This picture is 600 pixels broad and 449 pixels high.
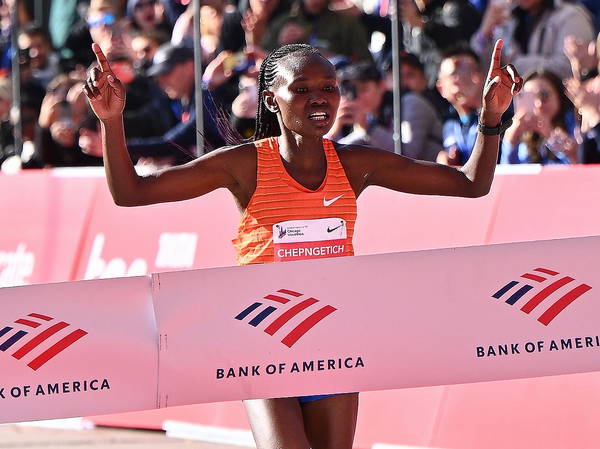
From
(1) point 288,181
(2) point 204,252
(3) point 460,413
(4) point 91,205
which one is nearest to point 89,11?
(4) point 91,205

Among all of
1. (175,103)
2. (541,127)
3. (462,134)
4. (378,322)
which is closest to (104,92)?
(378,322)

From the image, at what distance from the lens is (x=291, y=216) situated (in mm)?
4078

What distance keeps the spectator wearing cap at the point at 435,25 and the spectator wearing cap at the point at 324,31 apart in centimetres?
36

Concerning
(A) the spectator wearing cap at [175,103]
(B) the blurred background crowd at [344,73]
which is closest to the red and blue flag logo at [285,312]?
(B) the blurred background crowd at [344,73]

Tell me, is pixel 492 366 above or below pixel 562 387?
above

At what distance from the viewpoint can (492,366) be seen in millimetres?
4078

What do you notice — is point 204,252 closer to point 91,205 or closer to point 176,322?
point 91,205

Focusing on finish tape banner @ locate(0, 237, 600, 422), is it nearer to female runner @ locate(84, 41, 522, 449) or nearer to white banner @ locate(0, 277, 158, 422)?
white banner @ locate(0, 277, 158, 422)

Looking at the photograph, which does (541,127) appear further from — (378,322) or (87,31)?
(87,31)

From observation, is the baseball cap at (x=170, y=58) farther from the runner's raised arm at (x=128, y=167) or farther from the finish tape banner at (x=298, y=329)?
the finish tape banner at (x=298, y=329)

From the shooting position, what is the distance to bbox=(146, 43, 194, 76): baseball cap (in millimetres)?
9109

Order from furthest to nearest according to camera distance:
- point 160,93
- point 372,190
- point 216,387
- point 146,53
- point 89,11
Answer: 1. point 89,11
2. point 146,53
3. point 160,93
4. point 372,190
5. point 216,387

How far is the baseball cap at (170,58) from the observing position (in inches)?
359

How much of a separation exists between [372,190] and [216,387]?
2943 mm
